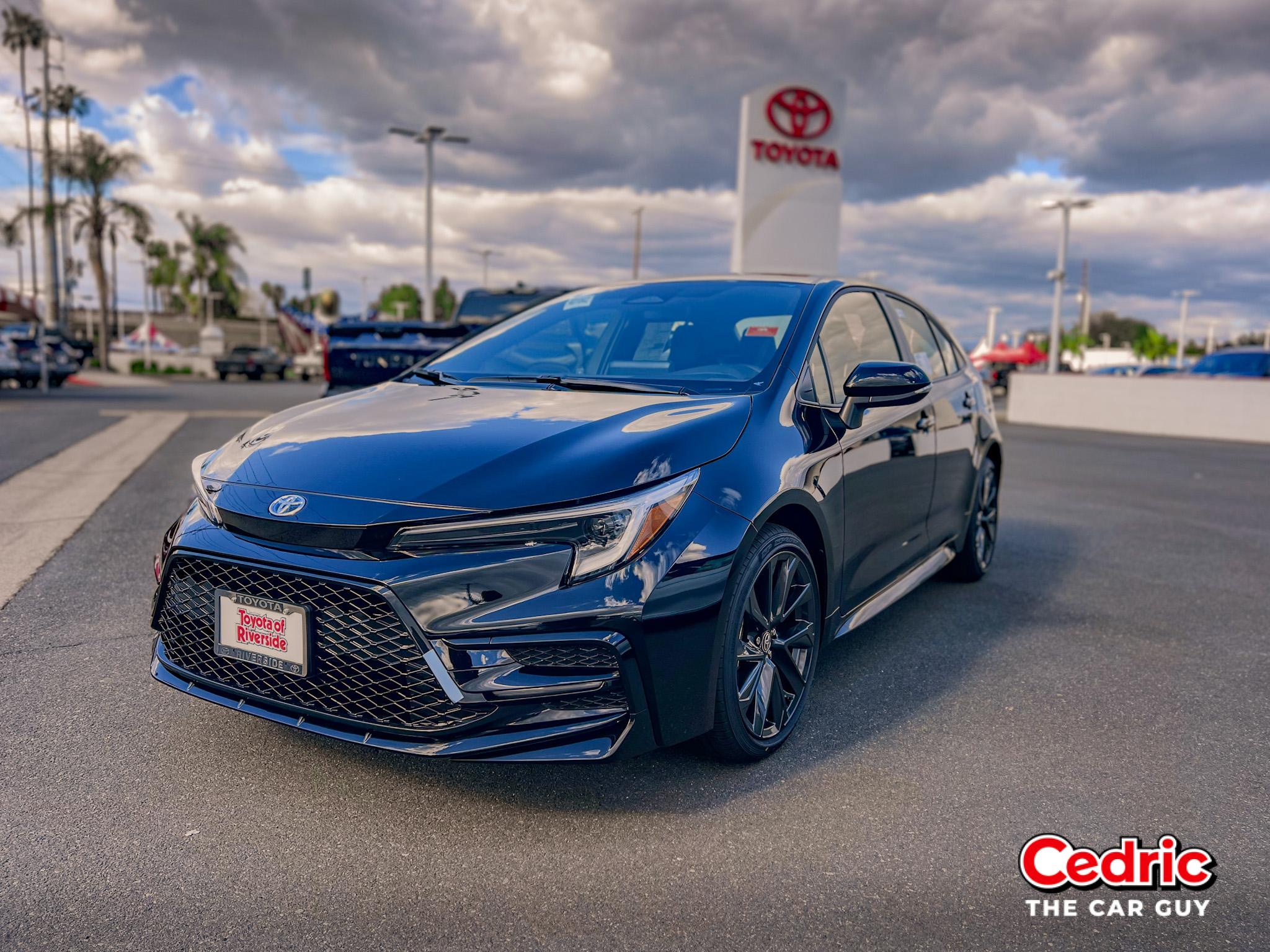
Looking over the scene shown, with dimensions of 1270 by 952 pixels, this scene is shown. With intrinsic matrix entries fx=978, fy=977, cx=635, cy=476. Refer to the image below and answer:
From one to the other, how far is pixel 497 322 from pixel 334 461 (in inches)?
76.7

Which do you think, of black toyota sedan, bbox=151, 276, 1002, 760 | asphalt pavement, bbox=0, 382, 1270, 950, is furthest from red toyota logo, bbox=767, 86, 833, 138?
black toyota sedan, bbox=151, 276, 1002, 760

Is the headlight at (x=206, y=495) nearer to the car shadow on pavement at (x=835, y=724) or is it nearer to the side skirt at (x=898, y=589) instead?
the car shadow on pavement at (x=835, y=724)

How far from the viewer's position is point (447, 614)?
2.39m

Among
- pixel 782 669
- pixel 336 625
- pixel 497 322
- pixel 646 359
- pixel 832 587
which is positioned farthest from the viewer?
pixel 497 322

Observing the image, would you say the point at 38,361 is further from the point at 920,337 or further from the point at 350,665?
the point at 350,665

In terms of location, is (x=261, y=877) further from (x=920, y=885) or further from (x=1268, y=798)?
(x=1268, y=798)

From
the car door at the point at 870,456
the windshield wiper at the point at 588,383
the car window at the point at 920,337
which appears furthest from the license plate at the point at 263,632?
the car window at the point at 920,337

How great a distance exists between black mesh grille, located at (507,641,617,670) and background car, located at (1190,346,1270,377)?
20.9m

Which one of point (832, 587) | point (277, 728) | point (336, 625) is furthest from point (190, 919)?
point (832, 587)

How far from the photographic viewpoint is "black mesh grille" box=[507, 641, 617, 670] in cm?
242

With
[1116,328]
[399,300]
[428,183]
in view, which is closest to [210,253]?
[428,183]

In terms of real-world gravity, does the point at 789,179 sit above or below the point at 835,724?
above

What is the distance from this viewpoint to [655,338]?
381 centimetres

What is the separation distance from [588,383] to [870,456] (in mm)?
1085
